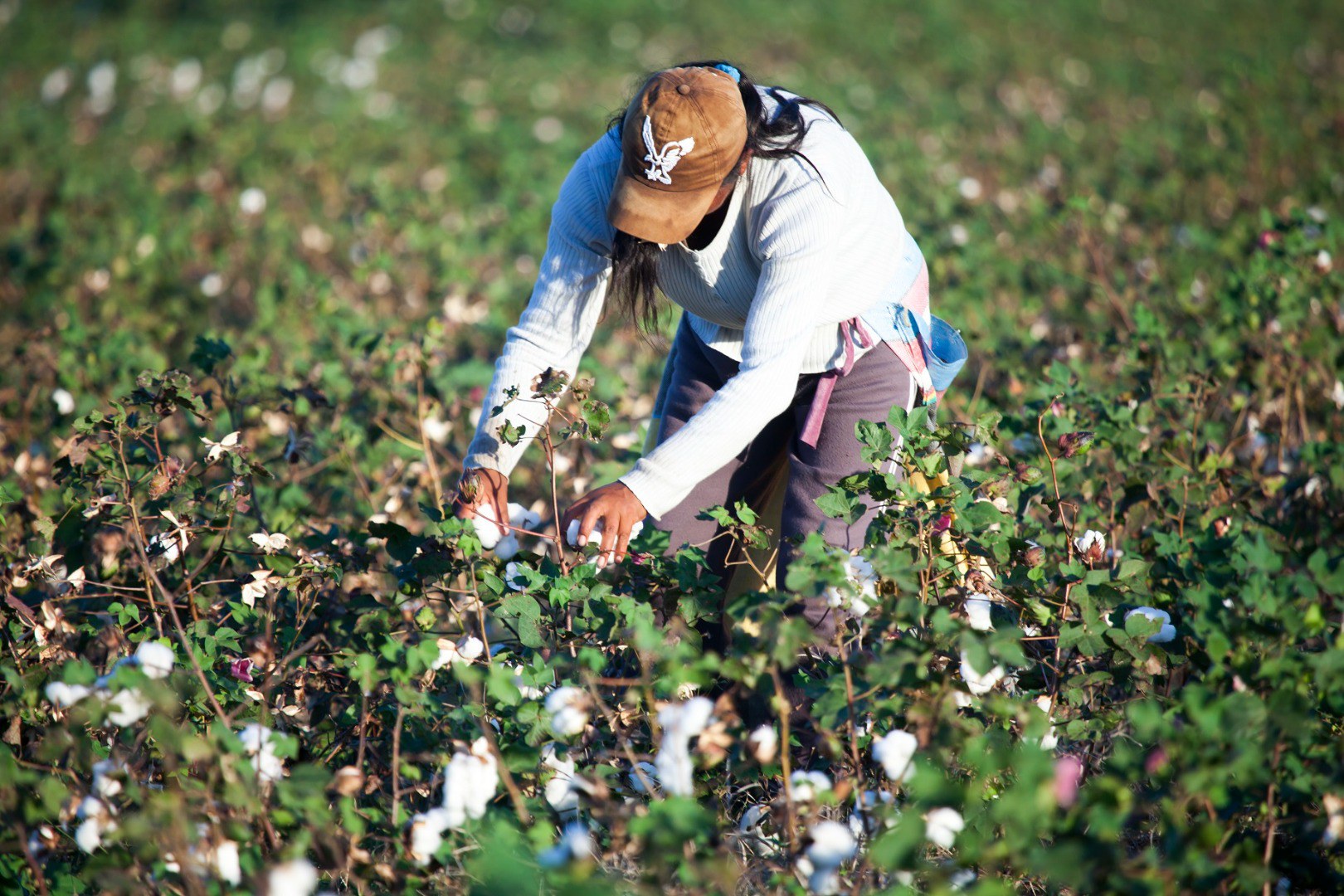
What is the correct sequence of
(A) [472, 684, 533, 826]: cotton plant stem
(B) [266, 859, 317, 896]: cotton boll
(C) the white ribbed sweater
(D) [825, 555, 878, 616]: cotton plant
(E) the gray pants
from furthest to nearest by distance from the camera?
(E) the gray pants < (C) the white ribbed sweater < (D) [825, 555, 878, 616]: cotton plant < (A) [472, 684, 533, 826]: cotton plant stem < (B) [266, 859, 317, 896]: cotton boll

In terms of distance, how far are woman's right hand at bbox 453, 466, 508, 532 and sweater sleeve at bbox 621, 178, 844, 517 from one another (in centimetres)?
33

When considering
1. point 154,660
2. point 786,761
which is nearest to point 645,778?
point 786,761

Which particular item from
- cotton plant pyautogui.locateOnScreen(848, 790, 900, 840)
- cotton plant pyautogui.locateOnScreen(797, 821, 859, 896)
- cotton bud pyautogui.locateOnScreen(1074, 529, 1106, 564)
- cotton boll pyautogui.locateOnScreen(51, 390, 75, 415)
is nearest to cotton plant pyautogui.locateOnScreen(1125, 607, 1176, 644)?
cotton bud pyautogui.locateOnScreen(1074, 529, 1106, 564)

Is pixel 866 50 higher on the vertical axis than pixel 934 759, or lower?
lower

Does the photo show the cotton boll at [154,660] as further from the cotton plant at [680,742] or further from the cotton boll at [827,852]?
the cotton boll at [827,852]

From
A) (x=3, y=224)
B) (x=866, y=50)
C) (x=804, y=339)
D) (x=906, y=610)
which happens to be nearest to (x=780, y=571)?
(x=804, y=339)

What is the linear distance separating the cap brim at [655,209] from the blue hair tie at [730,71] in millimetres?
222

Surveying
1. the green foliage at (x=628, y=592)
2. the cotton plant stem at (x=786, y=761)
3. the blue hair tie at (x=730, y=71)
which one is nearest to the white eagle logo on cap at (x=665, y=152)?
the blue hair tie at (x=730, y=71)

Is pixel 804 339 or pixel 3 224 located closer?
pixel 804 339

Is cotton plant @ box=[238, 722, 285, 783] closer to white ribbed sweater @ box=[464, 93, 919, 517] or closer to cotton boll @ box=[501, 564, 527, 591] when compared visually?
cotton boll @ box=[501, 564, 527, 591]

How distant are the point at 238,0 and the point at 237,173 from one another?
8.99m

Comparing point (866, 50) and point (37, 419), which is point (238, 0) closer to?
point (866, 50)

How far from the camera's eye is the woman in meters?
1.77

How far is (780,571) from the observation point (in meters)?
2.13
